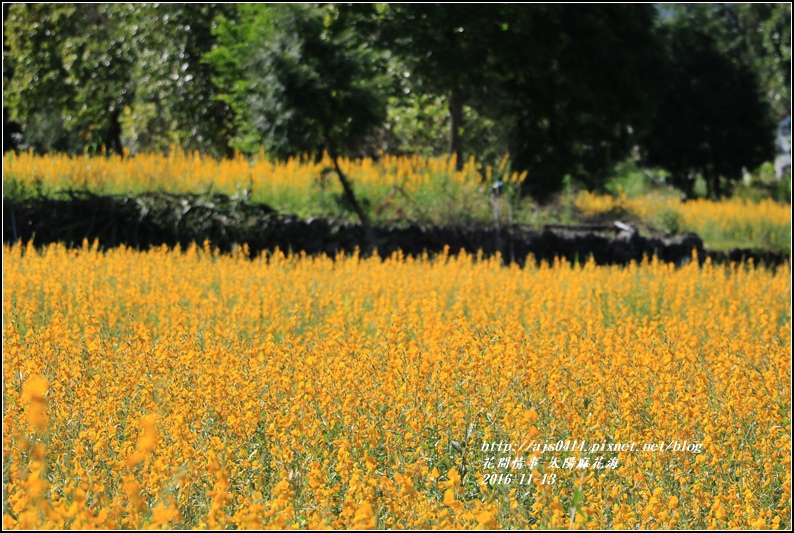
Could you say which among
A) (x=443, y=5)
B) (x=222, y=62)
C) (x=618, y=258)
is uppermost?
(x=443, y=5)

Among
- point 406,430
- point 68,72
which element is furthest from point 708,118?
point 406,430

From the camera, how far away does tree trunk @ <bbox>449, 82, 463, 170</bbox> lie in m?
15.7

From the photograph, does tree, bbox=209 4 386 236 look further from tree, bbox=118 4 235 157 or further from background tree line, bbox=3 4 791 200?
tree, bbox=118 4 235 157

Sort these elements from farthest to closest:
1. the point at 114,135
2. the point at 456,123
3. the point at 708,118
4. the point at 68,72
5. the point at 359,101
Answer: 1. the point at 708,118
2. the point at 114,135
3. the point at 68,72
4. the point at 456,123
5. the point at 359,101

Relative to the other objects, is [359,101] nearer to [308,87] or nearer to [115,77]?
[308,87]

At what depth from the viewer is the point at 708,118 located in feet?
93.9

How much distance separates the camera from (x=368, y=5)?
51.3ft

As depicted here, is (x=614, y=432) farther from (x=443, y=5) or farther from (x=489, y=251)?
(x=443, y=5)

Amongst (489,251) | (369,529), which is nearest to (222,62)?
(489,251)

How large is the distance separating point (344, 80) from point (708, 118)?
18.7 metres

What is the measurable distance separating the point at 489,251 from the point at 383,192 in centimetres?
194

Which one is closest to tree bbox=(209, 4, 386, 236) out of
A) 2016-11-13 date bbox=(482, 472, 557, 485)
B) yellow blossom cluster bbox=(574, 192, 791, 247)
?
yellow blossom cluster bbox=(574, 192, 791, 247)

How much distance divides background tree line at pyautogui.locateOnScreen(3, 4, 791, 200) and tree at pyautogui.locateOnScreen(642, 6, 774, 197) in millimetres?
6933

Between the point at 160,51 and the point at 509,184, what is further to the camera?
the point at 160,51
